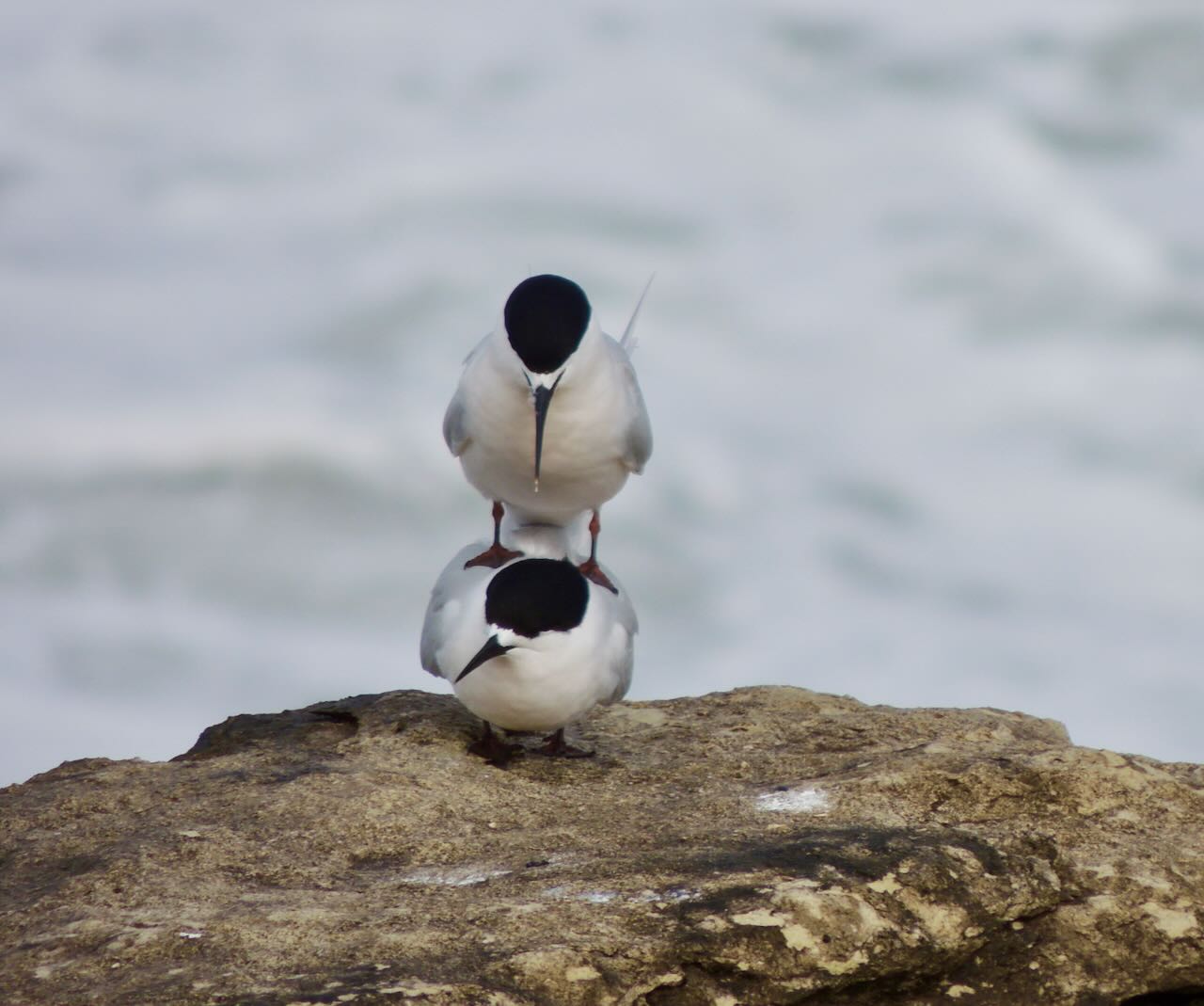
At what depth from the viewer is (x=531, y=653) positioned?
4.84 metres

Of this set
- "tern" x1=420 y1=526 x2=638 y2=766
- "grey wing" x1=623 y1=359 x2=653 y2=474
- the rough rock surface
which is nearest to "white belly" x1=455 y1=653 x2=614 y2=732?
"tern" x1=420 y1=526 x2=638 y2=766

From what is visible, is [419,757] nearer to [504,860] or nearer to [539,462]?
[504,860]

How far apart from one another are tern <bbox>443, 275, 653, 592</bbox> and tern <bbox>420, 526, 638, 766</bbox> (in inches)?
28.2

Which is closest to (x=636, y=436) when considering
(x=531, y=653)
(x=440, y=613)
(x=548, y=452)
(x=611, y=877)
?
(x=548, y=452)

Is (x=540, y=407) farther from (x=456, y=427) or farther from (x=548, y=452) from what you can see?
(x=456, y=427)

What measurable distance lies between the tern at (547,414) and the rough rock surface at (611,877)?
3.91 feet

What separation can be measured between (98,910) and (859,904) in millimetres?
1531

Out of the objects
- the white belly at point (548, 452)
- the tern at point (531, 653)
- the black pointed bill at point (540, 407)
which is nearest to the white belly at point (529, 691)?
the tern at point (531, 653)

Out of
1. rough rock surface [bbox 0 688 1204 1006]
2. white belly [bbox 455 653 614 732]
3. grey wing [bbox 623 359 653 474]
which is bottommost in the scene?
rough rock surface [bbox 0 688 1204 1006]

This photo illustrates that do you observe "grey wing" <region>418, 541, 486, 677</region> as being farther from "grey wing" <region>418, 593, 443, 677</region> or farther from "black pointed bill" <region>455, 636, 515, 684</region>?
"black pointed bill" <region>455, 636, 515, 684</region>

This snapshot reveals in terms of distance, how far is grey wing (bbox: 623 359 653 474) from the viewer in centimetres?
603

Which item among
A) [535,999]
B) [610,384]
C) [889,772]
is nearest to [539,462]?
[610,384]

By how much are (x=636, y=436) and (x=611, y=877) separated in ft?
8.35

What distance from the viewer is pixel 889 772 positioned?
173 inches
